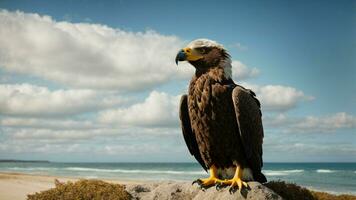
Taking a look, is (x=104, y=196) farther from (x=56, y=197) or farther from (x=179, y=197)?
(x=179, y=197)

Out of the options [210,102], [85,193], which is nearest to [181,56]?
[210,102]

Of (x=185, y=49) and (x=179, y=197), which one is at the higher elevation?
(x=185, y=49)

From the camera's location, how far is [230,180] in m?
5.93

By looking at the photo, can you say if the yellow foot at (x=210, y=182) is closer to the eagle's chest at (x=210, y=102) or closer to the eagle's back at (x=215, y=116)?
the eagle's back at (x=215, y=116)

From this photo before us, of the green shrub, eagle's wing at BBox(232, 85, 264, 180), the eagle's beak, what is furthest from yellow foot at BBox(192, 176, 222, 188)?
the green shrub

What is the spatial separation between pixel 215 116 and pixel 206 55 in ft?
2.97

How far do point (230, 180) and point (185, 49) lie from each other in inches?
78.7

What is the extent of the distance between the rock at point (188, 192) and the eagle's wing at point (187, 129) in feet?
2.18

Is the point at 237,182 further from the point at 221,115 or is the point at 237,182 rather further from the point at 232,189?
the point at 221,115

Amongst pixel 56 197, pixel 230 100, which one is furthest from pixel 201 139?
pixel 56 197

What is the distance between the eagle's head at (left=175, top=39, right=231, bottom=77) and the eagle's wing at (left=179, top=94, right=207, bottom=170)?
2.49 feet

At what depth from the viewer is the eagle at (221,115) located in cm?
575

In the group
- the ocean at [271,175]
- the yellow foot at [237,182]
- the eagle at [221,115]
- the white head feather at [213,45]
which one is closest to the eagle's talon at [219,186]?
the eagle at [221,115]

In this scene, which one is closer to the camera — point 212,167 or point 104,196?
point 212,167
